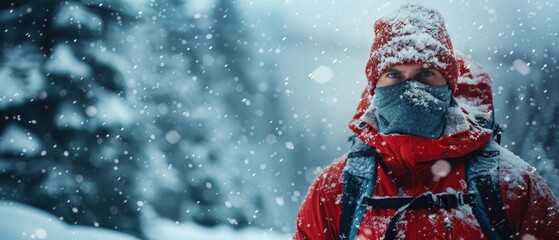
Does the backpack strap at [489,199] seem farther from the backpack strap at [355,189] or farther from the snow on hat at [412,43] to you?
the snow on hat at [412,43]

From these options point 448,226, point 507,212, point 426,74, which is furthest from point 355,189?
point 426,74

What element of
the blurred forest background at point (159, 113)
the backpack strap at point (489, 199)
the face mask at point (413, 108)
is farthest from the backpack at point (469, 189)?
the blurred forest background at point (159, 113)

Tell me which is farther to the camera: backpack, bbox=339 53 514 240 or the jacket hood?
the jacket hood

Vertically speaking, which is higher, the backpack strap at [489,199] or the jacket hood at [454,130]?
the jacket hood at [454,130]

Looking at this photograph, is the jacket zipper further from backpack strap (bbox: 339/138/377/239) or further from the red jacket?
backpack strap (bbox: 339/138/377/239)

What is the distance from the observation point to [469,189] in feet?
5.82

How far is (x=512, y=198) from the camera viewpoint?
1.70 metres

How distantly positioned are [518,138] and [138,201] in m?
10.5

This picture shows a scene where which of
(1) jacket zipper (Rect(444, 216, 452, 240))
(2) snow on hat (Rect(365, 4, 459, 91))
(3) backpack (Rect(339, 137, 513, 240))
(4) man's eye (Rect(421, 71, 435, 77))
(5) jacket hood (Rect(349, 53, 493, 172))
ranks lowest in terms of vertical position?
(1) jacket zipper (Rect(444, 216, 452, 240))

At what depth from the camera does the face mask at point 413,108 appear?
6.80ft

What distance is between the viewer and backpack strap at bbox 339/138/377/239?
6.29 ft

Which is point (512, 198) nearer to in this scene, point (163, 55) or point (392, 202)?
point (392, 202)

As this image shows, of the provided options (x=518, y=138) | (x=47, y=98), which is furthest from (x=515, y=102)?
(x=47, y=98)

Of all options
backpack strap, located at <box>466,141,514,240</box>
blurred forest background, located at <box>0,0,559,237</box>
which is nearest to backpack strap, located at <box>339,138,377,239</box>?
backpack strap, located at <box>466,141,514,240</box>
